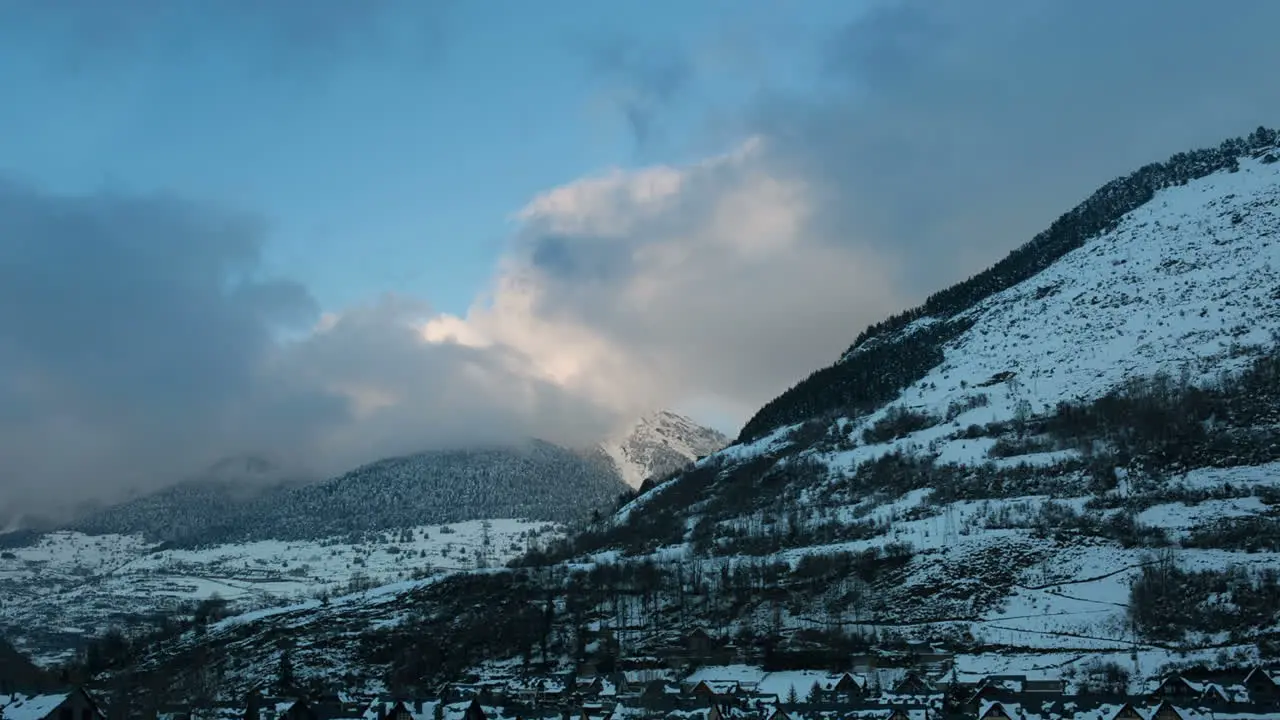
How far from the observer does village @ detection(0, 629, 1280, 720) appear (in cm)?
10419

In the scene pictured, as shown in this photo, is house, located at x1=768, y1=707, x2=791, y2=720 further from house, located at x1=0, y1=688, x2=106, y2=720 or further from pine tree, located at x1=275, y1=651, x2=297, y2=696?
pine tree, located at x1=275, y1=651, x2=297, y2=696

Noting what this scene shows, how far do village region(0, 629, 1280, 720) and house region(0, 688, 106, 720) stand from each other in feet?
0.31

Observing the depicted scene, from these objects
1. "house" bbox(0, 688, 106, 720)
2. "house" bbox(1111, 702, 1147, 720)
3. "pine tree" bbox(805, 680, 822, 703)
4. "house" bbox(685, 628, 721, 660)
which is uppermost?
"house" bbox(0, 688, 106, 720)

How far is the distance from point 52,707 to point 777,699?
67.8 metres

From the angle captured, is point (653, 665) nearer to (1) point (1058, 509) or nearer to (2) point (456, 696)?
(2) point (456, 696)

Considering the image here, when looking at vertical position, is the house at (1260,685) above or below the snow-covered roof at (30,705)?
below

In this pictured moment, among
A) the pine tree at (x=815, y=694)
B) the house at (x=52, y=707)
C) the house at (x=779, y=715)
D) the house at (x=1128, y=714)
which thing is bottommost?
the pine tree at (x=815, y=694)

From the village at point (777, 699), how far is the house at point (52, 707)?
96 mm

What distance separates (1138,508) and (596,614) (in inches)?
3510

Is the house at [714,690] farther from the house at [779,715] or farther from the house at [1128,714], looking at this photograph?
the house at [1128,714]

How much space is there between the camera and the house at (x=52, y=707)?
320ft

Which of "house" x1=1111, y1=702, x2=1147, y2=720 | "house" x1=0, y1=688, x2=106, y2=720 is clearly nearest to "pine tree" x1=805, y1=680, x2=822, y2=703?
"house" x1=1111, y1=702, x2=1147, y2=720

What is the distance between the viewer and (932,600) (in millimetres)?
175125

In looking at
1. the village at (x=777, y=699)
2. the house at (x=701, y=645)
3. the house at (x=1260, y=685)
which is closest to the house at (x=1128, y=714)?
the village at (x=777, y=699)
